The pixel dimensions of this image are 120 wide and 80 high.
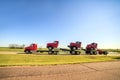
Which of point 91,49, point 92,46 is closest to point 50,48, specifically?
point 91,49

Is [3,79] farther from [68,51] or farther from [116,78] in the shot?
[68,51]

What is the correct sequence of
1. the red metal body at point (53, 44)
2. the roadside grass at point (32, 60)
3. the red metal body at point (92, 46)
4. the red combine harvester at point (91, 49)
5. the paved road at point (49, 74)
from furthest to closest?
the red metal body at point (92, 46)
the red combine harvester at point (91, 49)
the red metal body at point (53, 44)
the roadside grass at point (32, 60)
the paved road at point (49, 74)

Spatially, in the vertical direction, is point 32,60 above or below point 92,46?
below

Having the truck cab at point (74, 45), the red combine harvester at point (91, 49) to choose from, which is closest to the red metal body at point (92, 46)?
the red combine harvester at point (91, 49)

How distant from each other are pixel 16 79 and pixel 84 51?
36.3 meters

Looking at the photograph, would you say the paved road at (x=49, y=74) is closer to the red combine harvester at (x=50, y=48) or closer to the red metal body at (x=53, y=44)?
the red combine harvester at (x=50, y=48)

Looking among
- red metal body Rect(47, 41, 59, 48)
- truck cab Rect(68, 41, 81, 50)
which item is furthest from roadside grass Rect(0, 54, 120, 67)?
truck cab Rect(68, 41, 81, 50)

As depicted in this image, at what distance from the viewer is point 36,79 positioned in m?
7.21

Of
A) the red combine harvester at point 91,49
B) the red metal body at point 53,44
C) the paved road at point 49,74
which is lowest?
the paved road at point 49,74

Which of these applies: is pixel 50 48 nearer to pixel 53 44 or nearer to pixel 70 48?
pixel 53 44

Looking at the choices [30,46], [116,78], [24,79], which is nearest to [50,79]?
[24,79]

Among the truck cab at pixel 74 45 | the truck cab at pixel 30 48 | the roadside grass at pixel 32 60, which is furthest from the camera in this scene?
the truck cab at pixel 74 45

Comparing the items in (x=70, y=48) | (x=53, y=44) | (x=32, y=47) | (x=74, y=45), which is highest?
(x=53, y=44)

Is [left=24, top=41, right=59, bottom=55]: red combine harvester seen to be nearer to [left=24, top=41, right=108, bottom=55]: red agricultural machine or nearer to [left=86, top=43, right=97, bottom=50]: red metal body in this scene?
[left=24, top=41, right=108, bottom=55]: red agricultural machine
